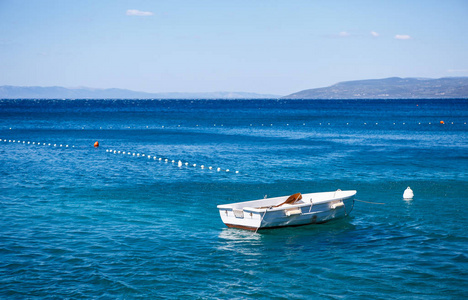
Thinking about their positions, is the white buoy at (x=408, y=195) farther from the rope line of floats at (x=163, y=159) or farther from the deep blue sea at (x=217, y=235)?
the rope line of floats at (x=163, y=159)

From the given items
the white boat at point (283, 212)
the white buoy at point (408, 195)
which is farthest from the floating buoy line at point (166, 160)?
the white boat at point (283, 212)

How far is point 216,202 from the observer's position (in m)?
22.8

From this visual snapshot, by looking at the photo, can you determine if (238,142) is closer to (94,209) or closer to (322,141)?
(322,141)

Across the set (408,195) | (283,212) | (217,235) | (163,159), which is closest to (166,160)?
(163,159)

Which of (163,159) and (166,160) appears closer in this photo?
(166,160)

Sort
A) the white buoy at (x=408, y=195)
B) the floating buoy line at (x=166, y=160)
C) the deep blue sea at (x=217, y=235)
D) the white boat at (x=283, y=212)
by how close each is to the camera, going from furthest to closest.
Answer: the floating buoy line at (x=166, y=160)
the white buoy at (x=408, y=195)
the white boat at (x=283, y=212)
the deep blue sea at (x=217, y=235)

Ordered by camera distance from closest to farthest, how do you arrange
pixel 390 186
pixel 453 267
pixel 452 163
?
1. pixel 453 267
2. pixel 390 186
3. pixel 452 163

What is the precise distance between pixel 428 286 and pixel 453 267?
1.69 m

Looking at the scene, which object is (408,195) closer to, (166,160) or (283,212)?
(283,212)

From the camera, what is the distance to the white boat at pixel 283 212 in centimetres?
1777

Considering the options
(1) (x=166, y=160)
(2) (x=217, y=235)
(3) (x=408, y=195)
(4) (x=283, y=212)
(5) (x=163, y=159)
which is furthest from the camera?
(5) (x=163, y=159)

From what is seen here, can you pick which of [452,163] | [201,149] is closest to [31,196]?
[201,149]

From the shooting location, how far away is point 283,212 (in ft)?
59.2

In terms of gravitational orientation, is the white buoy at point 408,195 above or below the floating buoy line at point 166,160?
below
